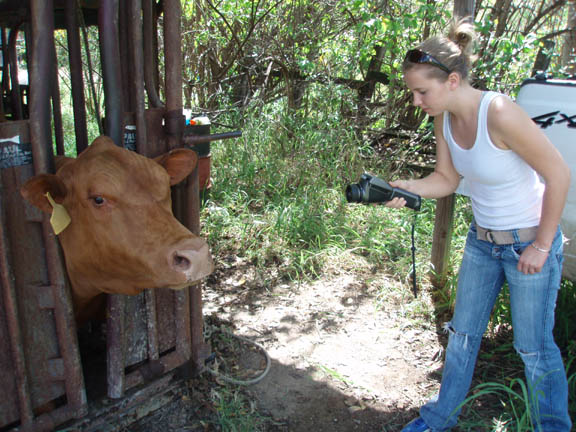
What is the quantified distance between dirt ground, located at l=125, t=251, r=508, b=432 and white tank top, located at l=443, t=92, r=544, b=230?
1.32 metres

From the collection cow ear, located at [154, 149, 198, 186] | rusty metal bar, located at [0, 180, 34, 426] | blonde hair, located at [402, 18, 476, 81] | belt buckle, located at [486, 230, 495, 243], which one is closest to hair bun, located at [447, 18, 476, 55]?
blonde hair, located at [402, 18, 476, 81]

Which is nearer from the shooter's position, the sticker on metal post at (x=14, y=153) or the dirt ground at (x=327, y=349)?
the sticker on metal post at (x=14, y=153)

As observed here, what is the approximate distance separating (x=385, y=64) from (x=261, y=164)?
2482 millimetres

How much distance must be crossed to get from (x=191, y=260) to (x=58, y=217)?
0.60m

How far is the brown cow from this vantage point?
1.97 metres

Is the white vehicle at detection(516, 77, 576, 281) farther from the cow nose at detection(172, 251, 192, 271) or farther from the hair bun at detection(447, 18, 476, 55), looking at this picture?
the cow nose at detection(172, 251, 192, 271)

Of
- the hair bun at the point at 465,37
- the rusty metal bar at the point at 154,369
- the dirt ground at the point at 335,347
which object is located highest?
the hair bun at the point at 465,37

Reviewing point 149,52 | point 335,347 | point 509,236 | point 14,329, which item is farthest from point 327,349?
point 149,52

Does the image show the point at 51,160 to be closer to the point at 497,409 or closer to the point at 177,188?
the point at 177,188

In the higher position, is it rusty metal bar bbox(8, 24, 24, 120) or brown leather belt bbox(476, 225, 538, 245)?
rusty metal bar bbox(8, 24, 24, 120)

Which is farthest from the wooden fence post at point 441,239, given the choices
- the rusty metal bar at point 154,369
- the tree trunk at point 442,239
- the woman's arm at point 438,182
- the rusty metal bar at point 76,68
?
the rusty metal bar at point 76,68

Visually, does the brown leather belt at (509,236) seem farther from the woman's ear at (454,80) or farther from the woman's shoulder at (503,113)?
the woman's ear at (454,80)

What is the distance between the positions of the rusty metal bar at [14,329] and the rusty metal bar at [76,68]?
0.60 meters

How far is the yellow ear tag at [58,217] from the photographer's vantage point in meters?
1.99
